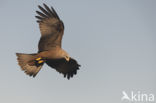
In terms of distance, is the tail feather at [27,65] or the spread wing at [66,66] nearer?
the tail feather at [27,65]

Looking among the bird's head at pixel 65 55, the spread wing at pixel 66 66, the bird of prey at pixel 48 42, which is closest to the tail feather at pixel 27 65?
the bird of prey at pixel 48 42

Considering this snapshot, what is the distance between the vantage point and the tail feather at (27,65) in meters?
14.7

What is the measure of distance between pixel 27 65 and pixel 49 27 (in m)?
1.52

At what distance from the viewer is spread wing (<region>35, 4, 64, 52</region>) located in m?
14.5

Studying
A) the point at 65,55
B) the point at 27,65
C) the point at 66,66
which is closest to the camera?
the point at 65,55

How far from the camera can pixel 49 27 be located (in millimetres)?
14516

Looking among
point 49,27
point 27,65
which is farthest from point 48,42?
point 27,65

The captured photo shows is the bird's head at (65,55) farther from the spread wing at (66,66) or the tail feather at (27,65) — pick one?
the tail feather at (27,65)

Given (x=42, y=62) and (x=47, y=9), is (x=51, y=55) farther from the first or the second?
(x=47, y=9)

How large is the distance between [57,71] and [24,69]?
118cm

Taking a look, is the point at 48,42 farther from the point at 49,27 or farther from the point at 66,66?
the point at 66,66

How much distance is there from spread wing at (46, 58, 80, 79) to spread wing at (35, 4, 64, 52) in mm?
722

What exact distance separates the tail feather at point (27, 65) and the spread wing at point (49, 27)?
0.50 meters

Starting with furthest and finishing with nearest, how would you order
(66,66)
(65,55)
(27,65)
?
(66,66), (27,65), (65,55)
